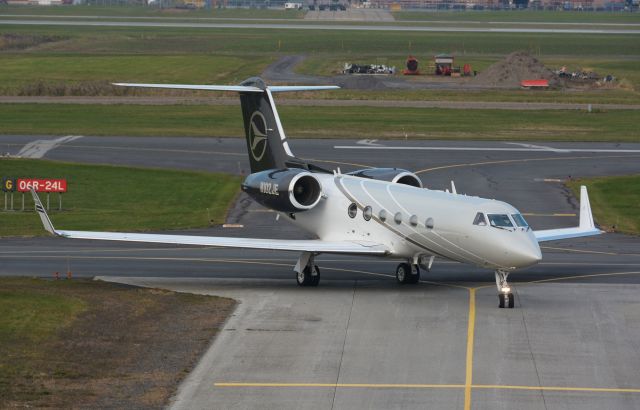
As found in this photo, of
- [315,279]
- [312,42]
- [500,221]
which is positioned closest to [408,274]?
[315,279]

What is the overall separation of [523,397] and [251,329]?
850 cm

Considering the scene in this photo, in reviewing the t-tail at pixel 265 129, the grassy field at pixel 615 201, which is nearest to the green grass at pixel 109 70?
the grassy field at pixel 615 201

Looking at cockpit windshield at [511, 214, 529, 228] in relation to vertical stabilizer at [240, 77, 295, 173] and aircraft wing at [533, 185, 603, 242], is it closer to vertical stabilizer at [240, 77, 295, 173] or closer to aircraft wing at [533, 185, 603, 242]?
aircraft wing at [533, 185, 603, 242]

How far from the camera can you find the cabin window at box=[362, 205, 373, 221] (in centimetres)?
3578

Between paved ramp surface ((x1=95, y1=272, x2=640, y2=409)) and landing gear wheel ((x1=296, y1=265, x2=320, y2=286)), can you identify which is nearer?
paved ramp surface ((x1=95, y1=272, x2=640, y2=409))

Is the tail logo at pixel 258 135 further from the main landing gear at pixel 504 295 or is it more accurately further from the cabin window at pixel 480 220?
the main landing gear at pixel 504 295

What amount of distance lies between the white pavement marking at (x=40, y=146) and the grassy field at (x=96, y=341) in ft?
102

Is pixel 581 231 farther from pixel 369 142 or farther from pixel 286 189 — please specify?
pixel 369 142

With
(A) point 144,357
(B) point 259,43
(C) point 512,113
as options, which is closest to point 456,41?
(B) point 259,43

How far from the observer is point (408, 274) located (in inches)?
1430

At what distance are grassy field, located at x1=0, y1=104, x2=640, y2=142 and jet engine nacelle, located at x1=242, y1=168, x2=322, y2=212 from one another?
38.6 m

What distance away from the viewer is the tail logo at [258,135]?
40094mm

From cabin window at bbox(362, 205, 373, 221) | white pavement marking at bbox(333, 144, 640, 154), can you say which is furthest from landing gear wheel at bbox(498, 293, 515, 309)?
white pavement marking at bbox(333, 144, 640, 154)

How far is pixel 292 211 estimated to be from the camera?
36781mm
